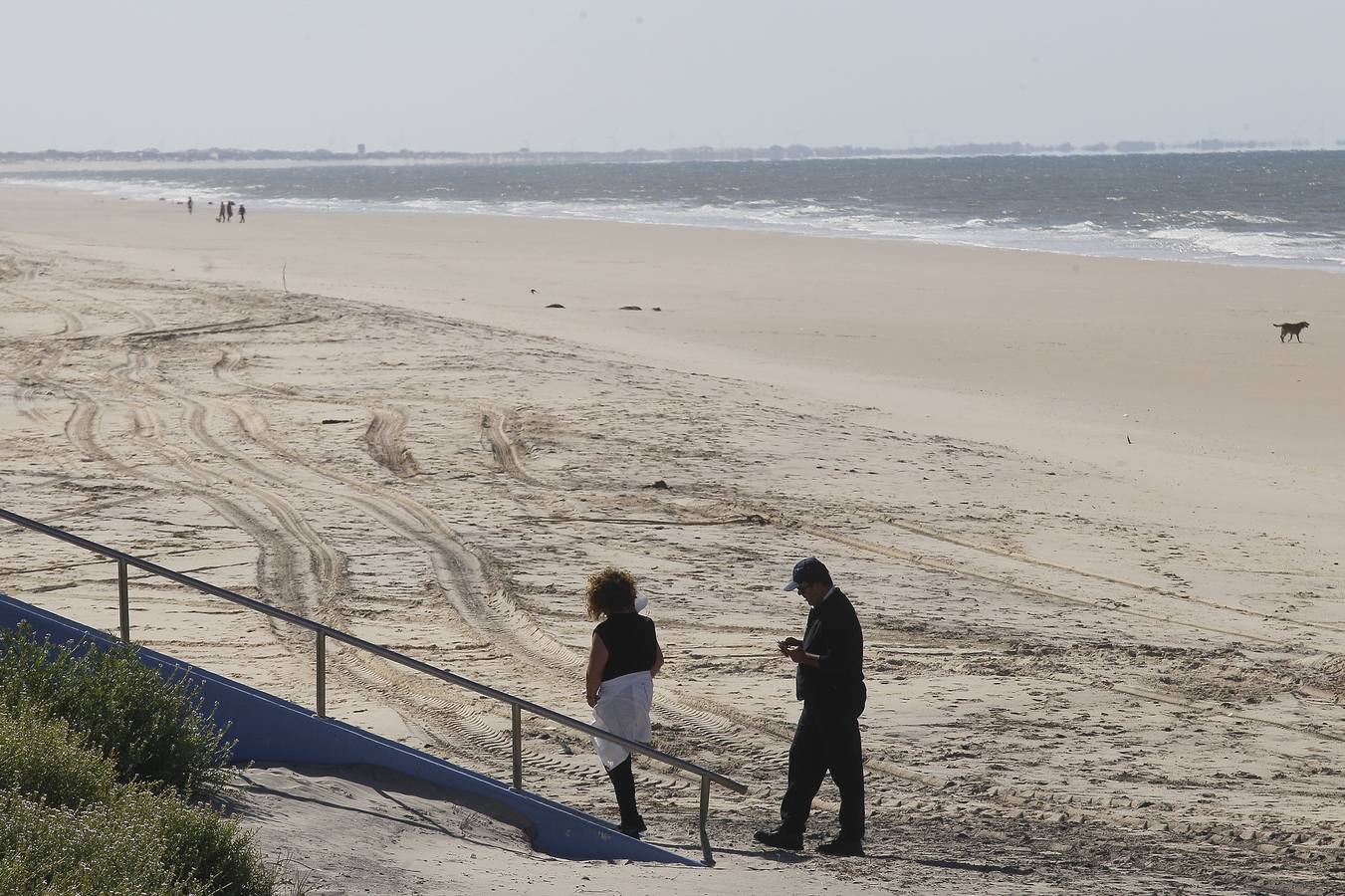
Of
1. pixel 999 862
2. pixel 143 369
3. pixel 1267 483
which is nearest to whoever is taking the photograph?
pixel 999 862

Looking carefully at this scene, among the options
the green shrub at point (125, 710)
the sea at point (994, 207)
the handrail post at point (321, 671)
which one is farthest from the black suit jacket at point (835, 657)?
the sea at point (994, 207)

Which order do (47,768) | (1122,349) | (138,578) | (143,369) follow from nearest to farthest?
(47,768) < (138,578) < (143,369) < (1122,349)

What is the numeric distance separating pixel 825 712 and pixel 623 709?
933 mm

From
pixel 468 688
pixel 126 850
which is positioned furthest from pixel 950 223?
pixel 126 850

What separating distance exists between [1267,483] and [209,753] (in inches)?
450

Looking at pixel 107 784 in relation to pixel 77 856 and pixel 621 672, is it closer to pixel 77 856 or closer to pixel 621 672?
pixel 77 856

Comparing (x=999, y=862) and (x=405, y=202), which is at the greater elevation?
(x=405, y=202)

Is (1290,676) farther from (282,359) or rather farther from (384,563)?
(282,359)

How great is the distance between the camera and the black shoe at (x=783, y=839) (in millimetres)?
6266

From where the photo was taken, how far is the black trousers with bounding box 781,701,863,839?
6.26m

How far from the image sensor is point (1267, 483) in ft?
45.1

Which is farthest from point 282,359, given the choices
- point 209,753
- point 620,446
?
point 209,753

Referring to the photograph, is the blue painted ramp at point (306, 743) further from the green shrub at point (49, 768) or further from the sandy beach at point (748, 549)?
the green shrub at point (49, 768)

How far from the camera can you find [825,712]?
6254 millimetres
